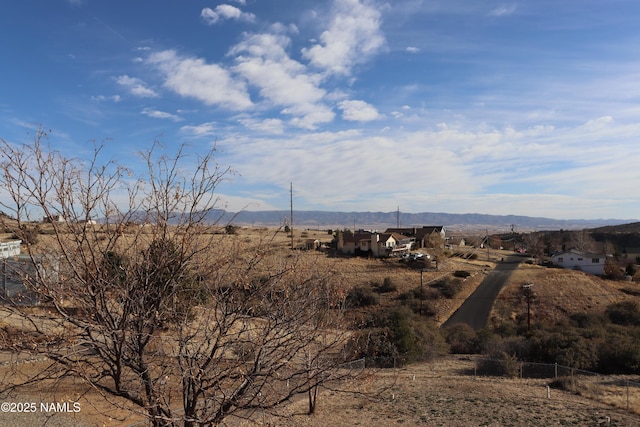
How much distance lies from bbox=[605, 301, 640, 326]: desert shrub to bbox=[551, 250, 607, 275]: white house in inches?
969

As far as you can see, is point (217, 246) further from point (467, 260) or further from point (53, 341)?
point (467, 260)

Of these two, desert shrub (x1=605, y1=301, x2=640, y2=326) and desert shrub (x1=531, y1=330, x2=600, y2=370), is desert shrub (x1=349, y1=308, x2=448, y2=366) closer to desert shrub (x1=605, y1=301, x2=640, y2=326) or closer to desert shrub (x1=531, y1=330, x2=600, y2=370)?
desert shrub (x1=531, y1=330, x2=600, y2=370)

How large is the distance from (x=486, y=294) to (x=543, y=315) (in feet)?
23.4

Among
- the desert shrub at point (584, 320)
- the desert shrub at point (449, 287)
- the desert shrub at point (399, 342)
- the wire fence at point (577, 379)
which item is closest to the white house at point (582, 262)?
the desert shrub at point (449, 287)

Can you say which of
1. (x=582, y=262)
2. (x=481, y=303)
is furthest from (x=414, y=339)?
(x=582, y=262)

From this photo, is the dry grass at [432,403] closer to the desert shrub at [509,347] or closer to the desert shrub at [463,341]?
the desert shrub at [509,347]

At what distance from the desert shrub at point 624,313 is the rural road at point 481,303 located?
9.07m

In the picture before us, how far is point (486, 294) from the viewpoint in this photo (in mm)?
44406

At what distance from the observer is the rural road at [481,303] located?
120 feet

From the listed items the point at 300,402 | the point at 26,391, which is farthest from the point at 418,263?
the point at 26,391

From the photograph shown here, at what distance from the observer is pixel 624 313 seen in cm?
3366

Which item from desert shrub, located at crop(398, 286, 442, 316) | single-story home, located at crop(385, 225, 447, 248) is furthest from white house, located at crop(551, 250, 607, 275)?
desert shrub, located at crop(398, 286, 442, 316)

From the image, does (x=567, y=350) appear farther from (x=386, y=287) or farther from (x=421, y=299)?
(x=386, y=287)

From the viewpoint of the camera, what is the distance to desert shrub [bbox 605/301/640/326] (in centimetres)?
3275
